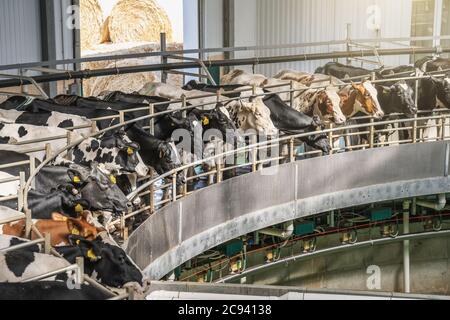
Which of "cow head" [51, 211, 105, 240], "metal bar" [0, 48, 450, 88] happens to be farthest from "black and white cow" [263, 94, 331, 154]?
"cow head" [51, 211, 105, 240]

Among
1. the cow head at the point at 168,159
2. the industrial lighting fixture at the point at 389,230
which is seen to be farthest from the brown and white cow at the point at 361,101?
the cow head at the point at 168,159

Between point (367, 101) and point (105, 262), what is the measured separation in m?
6.67

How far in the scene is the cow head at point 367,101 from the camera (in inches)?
471

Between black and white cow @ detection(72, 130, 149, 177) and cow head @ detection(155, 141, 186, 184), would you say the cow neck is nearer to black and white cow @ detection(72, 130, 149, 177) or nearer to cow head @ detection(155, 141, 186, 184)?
cow head @ detection(155, 141, 186, 184)

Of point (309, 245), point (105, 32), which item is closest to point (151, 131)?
point (309, 245)

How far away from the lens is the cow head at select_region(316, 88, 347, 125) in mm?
11641

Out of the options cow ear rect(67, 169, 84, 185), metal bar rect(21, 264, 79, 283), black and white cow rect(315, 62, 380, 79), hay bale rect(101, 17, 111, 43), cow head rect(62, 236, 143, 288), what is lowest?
cow head rect(62, 236, 143, 288)

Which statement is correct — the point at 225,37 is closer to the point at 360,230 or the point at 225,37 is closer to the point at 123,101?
the point at 360,230

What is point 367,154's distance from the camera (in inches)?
444

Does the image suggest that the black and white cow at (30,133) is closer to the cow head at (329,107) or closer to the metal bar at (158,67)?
the metal bar at (158,67)

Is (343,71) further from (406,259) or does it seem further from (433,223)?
(406,259)

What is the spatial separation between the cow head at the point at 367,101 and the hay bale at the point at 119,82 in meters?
5.41

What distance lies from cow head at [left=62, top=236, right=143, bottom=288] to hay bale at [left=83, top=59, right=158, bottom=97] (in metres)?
10.1

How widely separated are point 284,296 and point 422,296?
786 millimetres
